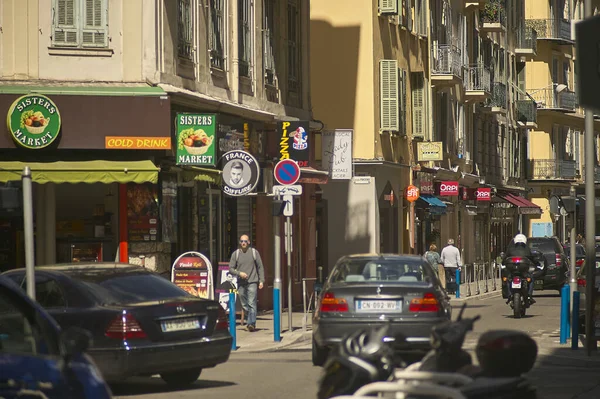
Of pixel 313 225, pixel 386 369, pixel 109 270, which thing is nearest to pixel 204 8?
pixel 313 225

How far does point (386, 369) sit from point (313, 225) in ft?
93.3

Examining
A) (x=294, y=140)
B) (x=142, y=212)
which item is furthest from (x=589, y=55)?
(x=294, y=140)

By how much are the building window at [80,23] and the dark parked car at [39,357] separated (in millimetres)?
15938

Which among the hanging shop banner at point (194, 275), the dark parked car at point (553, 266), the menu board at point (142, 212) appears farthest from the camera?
the dark parked car at point (553, 266)

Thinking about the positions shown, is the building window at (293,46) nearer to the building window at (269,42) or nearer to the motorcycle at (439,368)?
the building window at (269,42)

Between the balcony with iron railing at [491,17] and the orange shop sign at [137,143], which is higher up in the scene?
the balcony with iron railing at [491,17]

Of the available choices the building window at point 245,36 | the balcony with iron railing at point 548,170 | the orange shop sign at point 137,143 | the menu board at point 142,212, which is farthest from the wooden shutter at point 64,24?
the balcony with iron railing at point 548,170

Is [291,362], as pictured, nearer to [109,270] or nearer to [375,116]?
[109,270]

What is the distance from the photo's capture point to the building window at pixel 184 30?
25.8 m

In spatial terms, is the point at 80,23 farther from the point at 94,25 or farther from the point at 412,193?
A: the point at 412,193

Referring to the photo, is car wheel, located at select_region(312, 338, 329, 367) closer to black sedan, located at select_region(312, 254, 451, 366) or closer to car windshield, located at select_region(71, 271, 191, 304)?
black sedan, located at select_region(312, 254, 451, 366)

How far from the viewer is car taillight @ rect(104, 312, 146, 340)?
47.0 feet

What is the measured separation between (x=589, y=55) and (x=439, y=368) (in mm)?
2167

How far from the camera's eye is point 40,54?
24.1 meters
